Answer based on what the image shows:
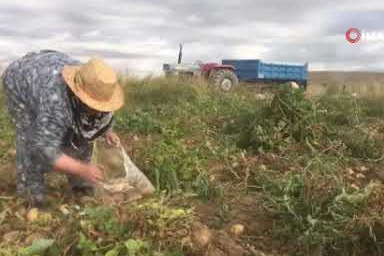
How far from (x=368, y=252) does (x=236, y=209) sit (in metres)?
0.91

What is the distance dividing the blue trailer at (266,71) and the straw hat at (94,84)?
14371mm

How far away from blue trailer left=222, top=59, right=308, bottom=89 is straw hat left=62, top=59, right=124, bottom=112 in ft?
47.1

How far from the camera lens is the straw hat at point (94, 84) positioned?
2928 mm

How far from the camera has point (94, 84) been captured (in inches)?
115

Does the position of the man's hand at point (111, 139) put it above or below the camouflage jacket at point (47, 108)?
below

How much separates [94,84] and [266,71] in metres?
14.9

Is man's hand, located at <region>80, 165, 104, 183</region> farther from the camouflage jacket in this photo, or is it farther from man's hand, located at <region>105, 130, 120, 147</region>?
man's hand, located at <region>105, 130, 120, 147</region>

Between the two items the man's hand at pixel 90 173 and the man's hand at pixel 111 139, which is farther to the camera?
the man's hand at pixel 111 139

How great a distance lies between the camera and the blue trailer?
56.9ft

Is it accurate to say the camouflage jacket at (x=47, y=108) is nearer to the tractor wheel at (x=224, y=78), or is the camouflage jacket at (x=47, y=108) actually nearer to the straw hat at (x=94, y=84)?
the straw hat at (x=94, y=84)

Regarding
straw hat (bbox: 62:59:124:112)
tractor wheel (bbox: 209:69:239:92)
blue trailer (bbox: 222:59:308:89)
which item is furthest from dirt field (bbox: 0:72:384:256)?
blue trailer (bbox: 222:59:308:89)

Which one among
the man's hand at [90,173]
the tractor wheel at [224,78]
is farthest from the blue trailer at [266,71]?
the man's hand at [90,173]

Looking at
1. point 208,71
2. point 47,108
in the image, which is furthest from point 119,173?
point 208,71

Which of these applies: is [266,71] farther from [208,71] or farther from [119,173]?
[119,173]
